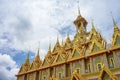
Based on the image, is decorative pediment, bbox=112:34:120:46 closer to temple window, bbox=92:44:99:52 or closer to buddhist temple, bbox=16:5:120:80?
buddhist temple, bbox=16:5:120:80

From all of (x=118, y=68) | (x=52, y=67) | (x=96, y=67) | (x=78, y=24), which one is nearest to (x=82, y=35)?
(x=78, y=24)

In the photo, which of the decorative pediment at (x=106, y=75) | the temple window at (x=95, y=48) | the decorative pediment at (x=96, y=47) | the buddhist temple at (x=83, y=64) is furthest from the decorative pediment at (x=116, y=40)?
the decorative pediment at (x=106, y=75)

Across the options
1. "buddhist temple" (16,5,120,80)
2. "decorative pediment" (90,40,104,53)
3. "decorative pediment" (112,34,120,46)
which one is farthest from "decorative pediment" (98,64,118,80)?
"decorative pediment" (112,34,120,46)

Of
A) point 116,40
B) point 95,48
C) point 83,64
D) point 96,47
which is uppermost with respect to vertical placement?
point 116,40

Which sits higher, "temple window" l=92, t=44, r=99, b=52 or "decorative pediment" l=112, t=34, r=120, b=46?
"decorative pediment" l=112, t=34, r=120, b=46

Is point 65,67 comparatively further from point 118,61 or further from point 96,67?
point 118,61

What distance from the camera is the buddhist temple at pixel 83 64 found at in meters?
24.6

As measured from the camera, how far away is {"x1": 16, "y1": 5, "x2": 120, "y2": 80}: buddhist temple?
24.6 metres

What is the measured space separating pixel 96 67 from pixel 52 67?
9536mm

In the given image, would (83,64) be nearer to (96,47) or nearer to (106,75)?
(96,47)

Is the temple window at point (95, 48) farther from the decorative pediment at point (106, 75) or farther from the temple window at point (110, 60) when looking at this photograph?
the decorative pediment at point (106, 75)

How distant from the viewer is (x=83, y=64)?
94.0 ft

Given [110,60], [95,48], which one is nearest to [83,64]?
[95,48]

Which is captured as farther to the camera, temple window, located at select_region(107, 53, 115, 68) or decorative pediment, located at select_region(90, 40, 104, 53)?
decorative pediment, located at select_region(90, 40, 104, 53)
